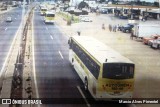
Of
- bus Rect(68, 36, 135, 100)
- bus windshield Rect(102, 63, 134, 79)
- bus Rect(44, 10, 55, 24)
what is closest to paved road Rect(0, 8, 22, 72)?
bus Rect(44, 10, 55, 24)

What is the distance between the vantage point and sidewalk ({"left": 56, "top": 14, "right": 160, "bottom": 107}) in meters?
8.84

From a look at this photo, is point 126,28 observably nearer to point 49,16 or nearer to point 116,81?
point 49,16

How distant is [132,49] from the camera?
10516mm

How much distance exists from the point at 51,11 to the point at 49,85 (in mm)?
1853

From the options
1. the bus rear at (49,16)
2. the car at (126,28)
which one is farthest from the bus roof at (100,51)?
the car at (126,28)

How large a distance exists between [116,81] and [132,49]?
2.75m

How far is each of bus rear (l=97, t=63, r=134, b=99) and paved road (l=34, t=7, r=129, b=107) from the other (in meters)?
0.24

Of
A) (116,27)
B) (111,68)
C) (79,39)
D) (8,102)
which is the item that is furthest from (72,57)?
(8,102)

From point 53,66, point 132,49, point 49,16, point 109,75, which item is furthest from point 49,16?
point 109,75

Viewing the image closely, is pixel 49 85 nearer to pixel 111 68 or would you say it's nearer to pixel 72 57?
pixel 111 68

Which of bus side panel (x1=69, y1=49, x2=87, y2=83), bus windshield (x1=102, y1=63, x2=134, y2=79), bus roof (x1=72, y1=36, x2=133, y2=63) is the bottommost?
bus side panel (x1=69, y1=49, x2=87, y2=83)

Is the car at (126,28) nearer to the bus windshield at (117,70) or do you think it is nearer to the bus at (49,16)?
the bus at (49,16)

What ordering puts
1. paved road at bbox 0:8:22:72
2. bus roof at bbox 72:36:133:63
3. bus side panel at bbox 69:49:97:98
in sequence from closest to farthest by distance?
bus roof at bbox 72:36:133:63 < bus side panel at bbox 69:49:97:98 < paved road at bbox 0:8:22:72

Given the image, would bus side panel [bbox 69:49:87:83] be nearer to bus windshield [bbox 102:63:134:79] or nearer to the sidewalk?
the sidewalk
